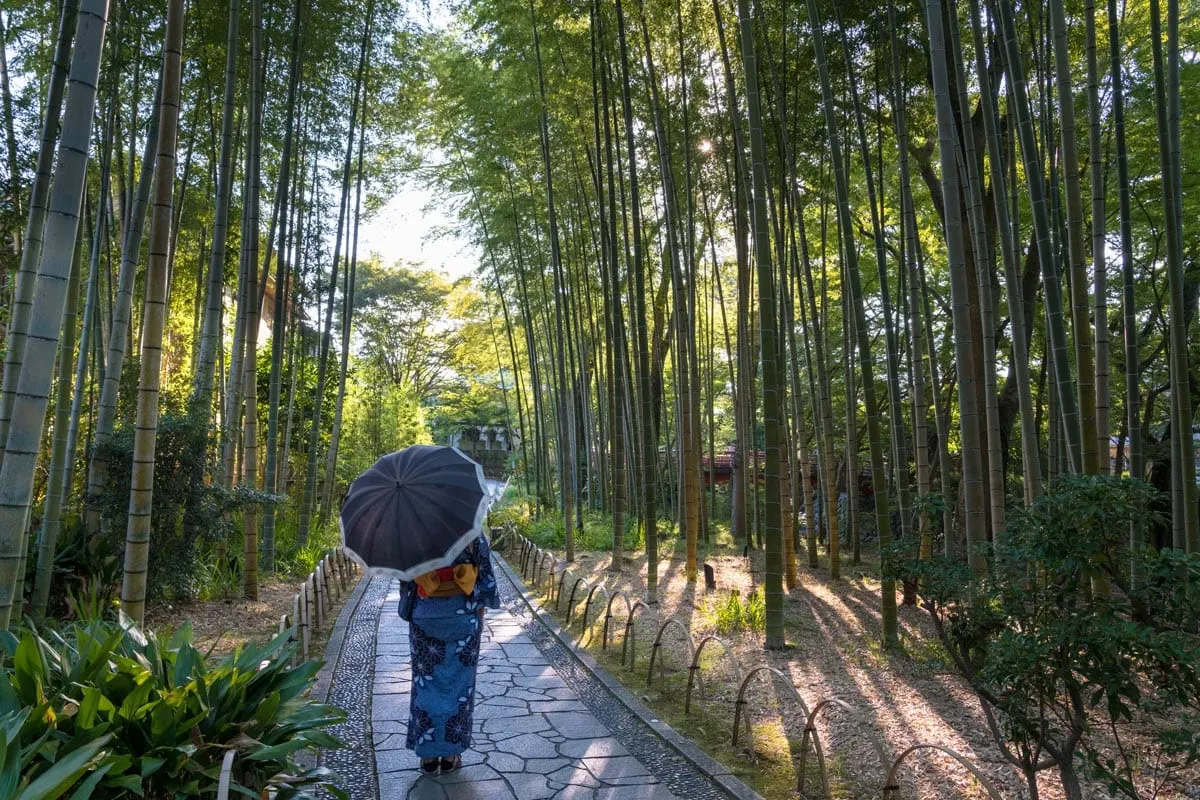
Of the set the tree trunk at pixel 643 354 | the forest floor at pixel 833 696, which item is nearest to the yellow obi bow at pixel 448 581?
the forest floor at pixel 833 696

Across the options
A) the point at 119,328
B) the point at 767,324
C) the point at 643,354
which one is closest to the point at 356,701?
the point at 119,328

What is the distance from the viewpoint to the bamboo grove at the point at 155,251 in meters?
2.32

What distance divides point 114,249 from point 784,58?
20.3 feet

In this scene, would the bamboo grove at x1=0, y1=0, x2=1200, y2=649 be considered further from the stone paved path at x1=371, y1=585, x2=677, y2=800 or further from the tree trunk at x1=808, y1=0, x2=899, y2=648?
the stone paved path at x1=371, y1=585, x2=677, y2=800

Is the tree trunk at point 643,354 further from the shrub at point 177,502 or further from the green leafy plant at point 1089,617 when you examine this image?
the green leafy plant at point 1089,617

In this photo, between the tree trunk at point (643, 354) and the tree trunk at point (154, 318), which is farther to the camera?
the tree trunk at point (643, 354)

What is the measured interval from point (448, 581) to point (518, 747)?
33.2 inches

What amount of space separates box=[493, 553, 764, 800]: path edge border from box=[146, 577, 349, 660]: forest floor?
1.50 metres

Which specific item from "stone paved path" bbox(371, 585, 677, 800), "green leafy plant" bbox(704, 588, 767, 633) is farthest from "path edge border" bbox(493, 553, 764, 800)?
"green leafy plant" bbox(704, 588, 767, 633)

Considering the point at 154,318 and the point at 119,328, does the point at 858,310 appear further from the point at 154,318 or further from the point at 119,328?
the point at 119,328

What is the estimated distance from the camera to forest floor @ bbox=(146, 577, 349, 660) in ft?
15.2

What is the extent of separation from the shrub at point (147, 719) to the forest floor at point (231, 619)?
83.3 inches

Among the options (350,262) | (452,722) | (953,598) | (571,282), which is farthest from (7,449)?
(571,282)

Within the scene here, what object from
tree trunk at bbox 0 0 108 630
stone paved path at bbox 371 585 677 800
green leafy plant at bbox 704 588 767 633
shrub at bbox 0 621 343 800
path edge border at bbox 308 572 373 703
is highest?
tree trunk at bbox 0 0 108 630
